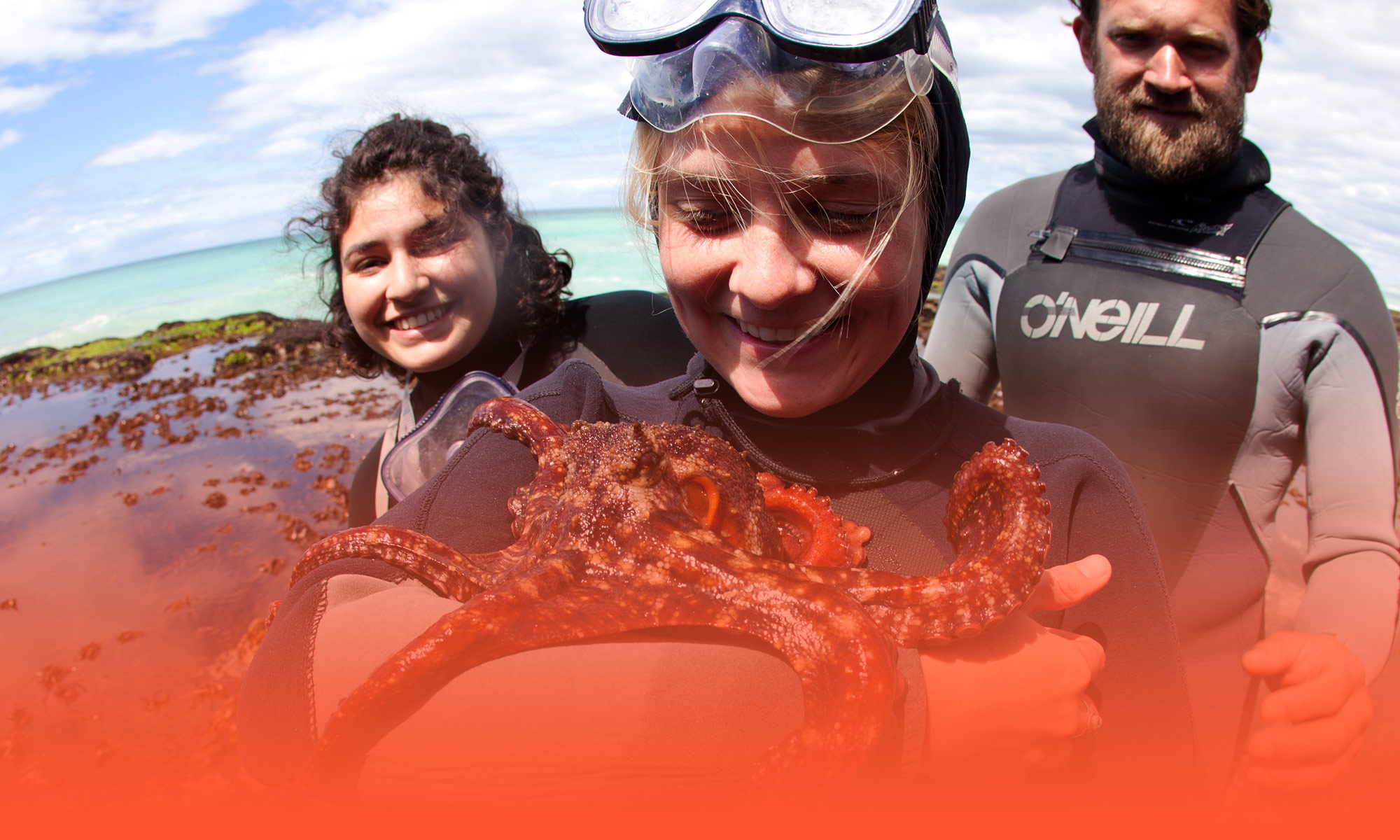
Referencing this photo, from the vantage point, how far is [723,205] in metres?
Answer: 1.67

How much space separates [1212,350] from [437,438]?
12.0 feet

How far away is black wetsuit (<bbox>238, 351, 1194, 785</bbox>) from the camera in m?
1.19

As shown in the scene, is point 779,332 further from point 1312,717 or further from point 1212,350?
point 1212,350

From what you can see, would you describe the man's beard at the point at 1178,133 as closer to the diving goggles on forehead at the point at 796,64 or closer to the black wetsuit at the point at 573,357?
the diving goggles on forehead at the point at 796,64

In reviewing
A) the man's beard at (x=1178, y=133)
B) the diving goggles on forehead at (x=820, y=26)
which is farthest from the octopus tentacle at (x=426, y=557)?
the man's beard at (x=1178, y=133)

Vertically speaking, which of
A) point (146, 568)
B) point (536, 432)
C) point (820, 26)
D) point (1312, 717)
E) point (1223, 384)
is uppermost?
point (820, 26)

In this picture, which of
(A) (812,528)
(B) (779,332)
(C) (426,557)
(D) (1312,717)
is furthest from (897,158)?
(D) (1312,717)

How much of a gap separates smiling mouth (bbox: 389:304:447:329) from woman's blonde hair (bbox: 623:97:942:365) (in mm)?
2774

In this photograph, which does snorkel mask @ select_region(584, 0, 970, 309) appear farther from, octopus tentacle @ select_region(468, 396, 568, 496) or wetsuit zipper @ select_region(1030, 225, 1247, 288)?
wetsuit zipper @ select_region(1030, 225, 1247, 288)

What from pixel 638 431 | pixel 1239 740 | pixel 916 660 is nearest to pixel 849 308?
pixel 638 431

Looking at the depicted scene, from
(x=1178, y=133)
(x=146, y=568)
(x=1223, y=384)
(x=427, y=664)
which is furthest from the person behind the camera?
(x=146, y=568)

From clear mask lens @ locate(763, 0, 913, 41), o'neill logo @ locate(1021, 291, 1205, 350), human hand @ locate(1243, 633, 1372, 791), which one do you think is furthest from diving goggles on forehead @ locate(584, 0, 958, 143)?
o'neill logo @ locate(1021, 291, 1205, 350)

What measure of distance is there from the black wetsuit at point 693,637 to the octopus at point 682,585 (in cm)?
6

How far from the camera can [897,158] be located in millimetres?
1702
